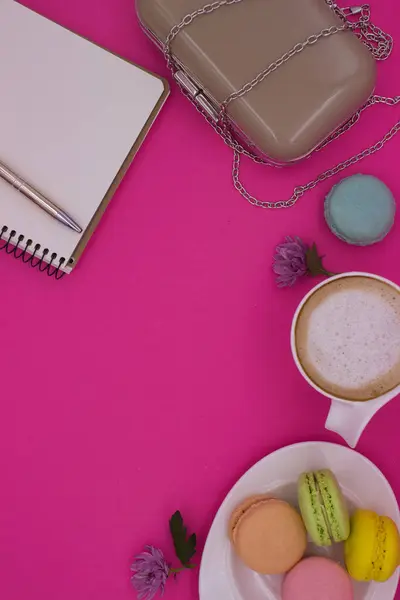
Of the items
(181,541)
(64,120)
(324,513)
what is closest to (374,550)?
(324,513)

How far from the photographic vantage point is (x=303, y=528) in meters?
0.68

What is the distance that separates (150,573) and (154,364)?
0.23 m

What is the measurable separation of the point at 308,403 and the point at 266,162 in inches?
11.3

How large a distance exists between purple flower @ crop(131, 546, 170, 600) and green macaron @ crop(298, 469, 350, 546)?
176 millimetres

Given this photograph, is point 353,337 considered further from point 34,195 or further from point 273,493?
point 34,195

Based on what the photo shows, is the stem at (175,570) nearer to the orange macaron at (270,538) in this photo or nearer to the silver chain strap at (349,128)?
the orange macaron at (270,538)

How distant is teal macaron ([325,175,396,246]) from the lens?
0.69m

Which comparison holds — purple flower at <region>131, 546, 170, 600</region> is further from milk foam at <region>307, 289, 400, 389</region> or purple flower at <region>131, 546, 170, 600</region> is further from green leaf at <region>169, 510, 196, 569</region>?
milk foam at <region>307, 289, 400, 389</region>

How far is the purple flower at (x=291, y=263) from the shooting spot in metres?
0.72

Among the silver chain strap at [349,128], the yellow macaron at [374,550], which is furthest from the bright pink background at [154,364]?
the yellow macaron at [374,550]

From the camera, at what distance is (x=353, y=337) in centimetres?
63

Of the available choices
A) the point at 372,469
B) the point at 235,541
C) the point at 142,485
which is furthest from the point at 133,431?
the point at 372,469

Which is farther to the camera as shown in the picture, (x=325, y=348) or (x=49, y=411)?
(x=49, y=411)

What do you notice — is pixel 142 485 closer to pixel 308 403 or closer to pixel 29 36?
pixel 308 403
